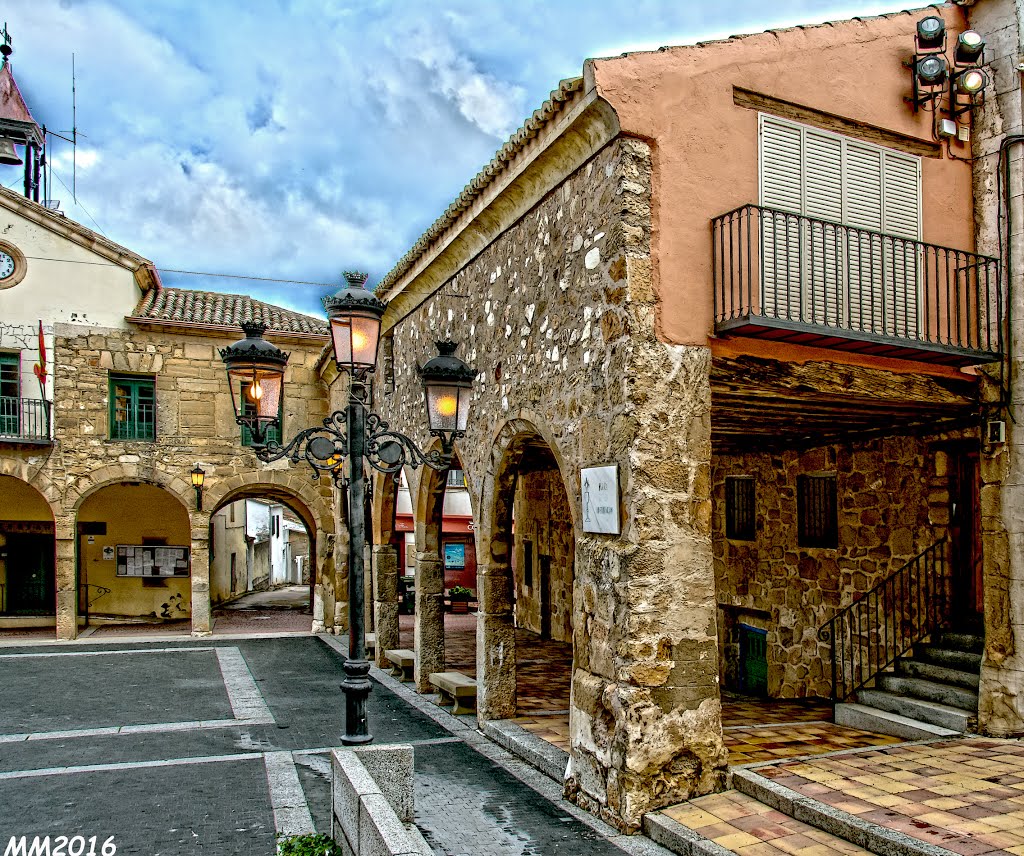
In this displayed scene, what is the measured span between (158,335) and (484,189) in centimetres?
1180

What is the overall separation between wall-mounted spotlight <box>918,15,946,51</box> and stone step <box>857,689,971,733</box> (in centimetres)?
588

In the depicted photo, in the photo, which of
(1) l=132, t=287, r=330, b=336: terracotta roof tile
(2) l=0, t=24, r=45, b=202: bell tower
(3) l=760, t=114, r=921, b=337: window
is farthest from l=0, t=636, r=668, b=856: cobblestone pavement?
(2) l=0, t=24, r=45, b=202: bell tower

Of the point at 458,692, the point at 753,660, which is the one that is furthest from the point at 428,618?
the point at 753,660

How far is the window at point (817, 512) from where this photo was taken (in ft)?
32.7

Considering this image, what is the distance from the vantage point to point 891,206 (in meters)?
7.63

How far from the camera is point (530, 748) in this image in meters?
7.96

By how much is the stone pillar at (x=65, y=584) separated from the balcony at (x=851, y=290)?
50.4 feet

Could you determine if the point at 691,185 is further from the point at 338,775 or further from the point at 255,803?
the point at 255,803

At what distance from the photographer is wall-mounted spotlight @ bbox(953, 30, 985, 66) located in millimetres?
7539

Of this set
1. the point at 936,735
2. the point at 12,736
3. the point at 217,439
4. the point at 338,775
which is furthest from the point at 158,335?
the point at 936,735

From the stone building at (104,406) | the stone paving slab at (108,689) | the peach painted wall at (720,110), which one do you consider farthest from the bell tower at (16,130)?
Result: the peach painted wall at (720,110)

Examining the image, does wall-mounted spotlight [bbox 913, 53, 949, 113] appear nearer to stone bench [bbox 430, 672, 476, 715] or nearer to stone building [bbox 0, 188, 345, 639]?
stone bench [bbox 430, 672, 476, 715]

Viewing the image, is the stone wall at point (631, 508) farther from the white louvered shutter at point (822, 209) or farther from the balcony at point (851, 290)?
the white louvered shutter at point (822, 209)

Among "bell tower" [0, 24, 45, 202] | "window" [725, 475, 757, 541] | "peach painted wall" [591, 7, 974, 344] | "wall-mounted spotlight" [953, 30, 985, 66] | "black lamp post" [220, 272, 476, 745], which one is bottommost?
"window" [725, 475, 757, 541]
